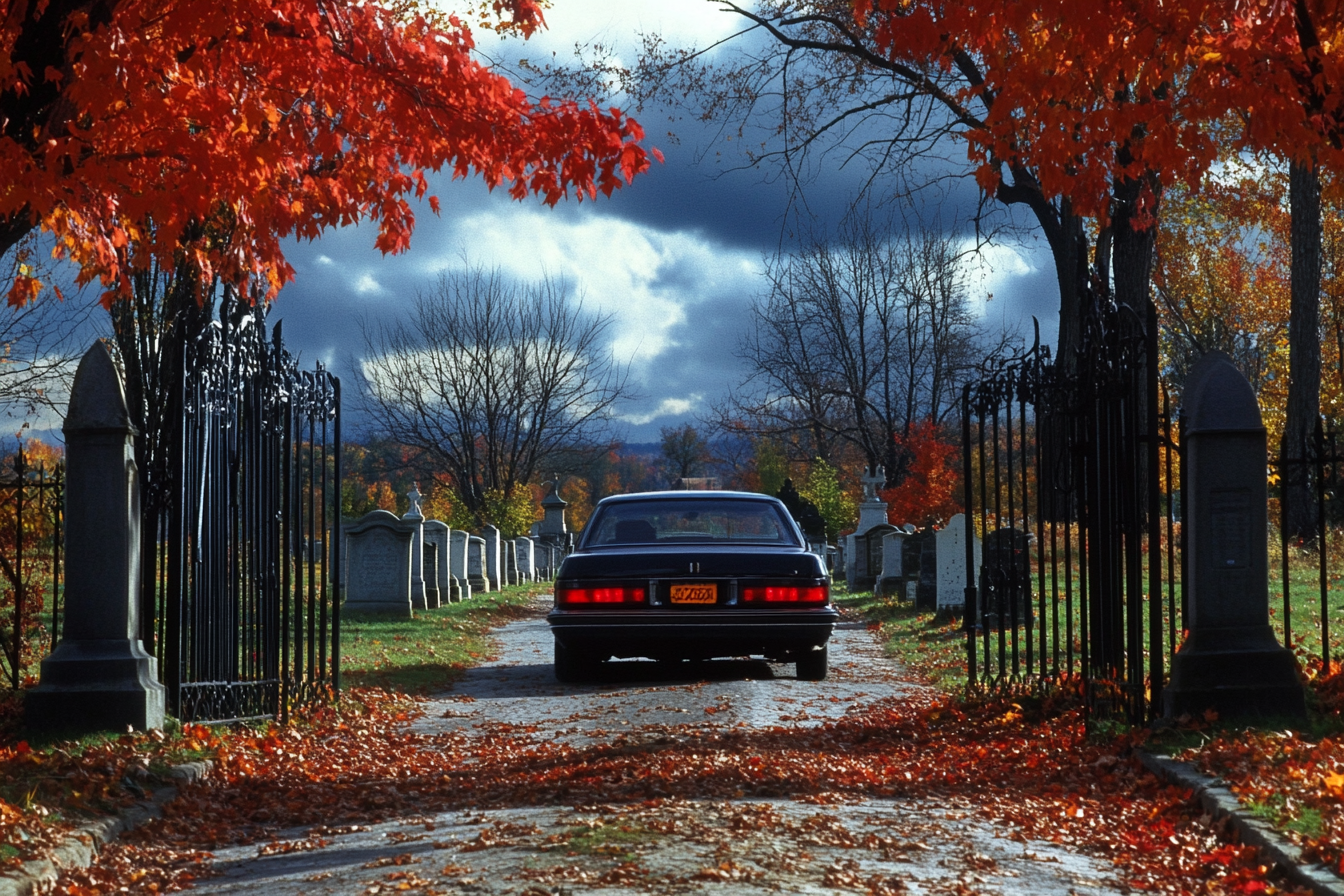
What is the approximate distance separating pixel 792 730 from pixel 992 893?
3.81 m

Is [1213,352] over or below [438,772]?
over

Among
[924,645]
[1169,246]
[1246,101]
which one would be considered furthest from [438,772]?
[1169,246]

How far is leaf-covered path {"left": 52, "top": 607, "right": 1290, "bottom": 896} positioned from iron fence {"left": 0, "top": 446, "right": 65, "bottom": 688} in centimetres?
217

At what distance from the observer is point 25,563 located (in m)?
14.8

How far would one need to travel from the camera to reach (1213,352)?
708 centimetres

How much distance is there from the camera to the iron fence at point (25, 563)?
8773mm

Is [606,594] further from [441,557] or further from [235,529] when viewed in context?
[441,557]

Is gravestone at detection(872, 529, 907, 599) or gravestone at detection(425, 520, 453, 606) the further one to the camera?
gravestone at detection(425, 520, 453, 606)

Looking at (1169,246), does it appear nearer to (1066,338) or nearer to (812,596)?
(1066,338)

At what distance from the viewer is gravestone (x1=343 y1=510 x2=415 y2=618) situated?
782 inches

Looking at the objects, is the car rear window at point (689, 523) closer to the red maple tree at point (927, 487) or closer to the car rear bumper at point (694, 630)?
Answer: the car rear bumper at point (694, 630)

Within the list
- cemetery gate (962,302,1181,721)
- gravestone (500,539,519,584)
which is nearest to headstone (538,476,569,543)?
gravestone (500,539,519,584)

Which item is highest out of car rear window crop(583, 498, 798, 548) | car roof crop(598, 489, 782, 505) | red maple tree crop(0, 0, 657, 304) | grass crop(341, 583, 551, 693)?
red maple tree crop(0, 0, 657, 304)

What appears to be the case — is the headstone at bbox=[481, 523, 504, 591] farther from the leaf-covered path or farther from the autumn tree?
the autumn tree
